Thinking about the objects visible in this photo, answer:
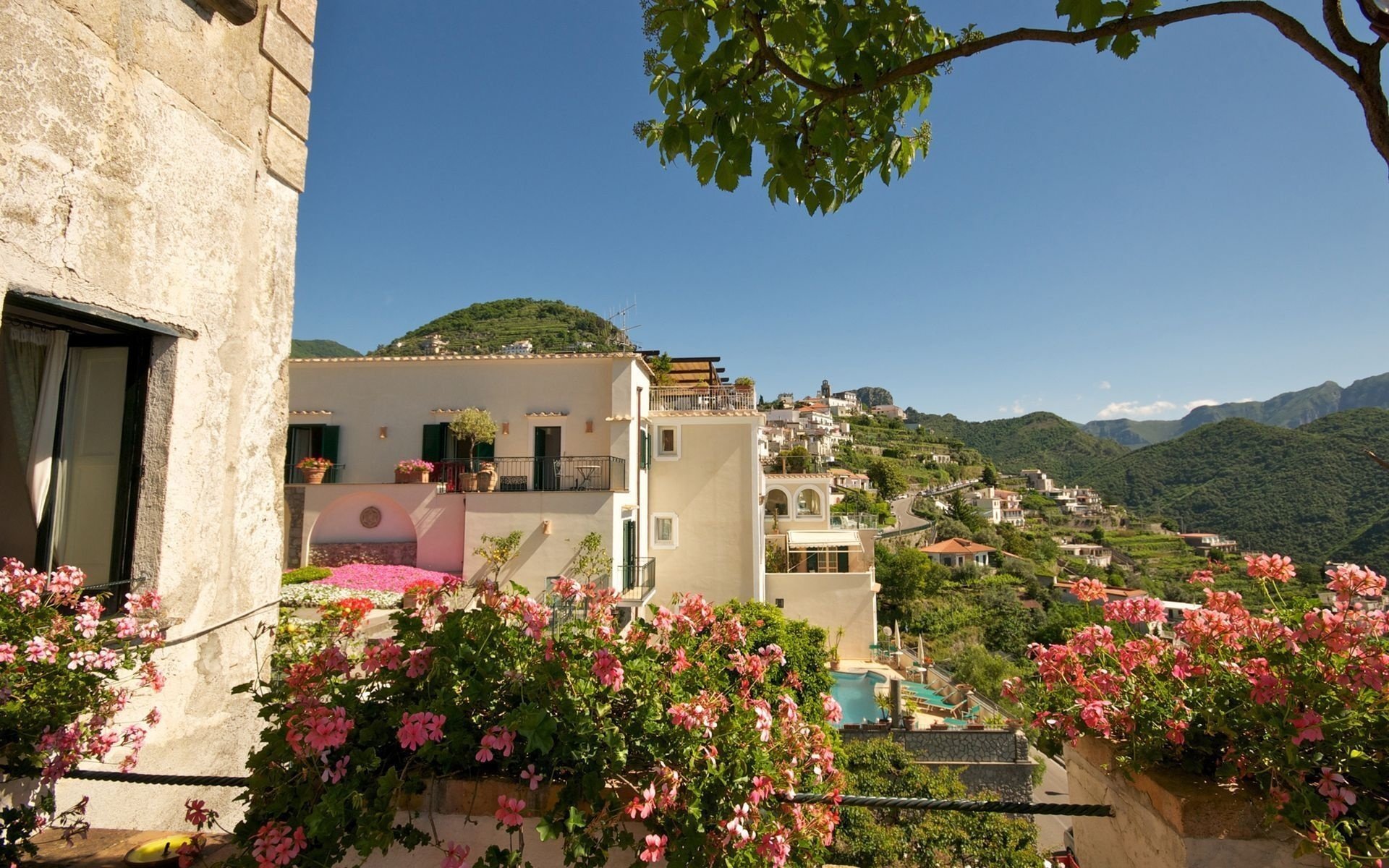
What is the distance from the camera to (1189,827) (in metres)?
1.79

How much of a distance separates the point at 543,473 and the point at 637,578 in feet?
13.3

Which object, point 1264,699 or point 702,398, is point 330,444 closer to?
point 702,398

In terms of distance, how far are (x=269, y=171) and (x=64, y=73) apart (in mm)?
1079

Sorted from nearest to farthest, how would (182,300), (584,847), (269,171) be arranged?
(584,847) < (182,300) < (269,171)

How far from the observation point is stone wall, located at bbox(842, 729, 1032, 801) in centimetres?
1678

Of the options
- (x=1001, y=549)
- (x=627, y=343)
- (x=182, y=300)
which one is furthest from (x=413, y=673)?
(x=1001, y=549)

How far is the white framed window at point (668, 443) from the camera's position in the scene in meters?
20.3

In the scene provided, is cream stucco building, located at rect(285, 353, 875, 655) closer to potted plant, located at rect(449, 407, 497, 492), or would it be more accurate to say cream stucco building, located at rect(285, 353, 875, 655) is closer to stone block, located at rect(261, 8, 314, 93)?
potted plant, located at rect(449, 407, 497, 492)

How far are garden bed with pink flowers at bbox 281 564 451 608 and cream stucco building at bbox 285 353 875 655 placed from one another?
4.04ft

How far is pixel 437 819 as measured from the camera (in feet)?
6.33

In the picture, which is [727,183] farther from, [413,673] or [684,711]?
[413,673]

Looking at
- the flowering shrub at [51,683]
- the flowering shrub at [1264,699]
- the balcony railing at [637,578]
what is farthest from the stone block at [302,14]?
the balcony railing at [637,578]

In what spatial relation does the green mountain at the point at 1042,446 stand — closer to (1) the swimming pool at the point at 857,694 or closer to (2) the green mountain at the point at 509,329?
(2) the green mountain at the point at 509,329

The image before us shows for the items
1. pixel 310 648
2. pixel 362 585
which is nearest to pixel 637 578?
pixel 362 585
